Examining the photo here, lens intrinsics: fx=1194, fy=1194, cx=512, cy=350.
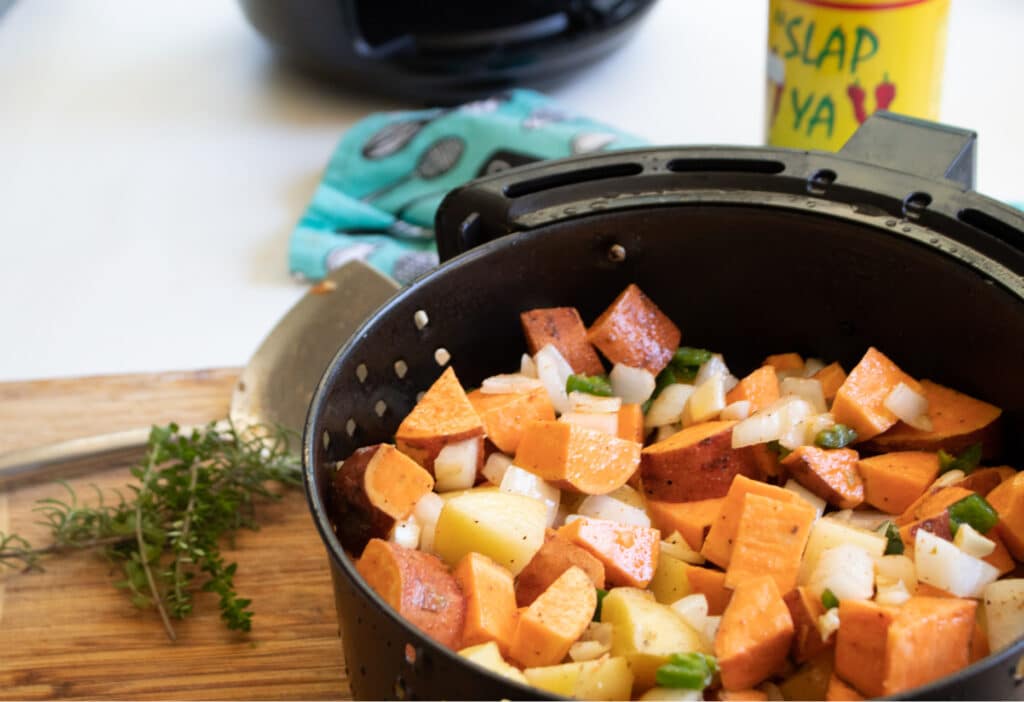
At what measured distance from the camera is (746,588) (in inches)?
34.8

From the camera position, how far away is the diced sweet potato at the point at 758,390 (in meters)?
1.14

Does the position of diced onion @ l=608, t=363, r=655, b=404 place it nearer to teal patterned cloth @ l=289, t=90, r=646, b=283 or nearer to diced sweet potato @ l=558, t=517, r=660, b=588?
diced sweet potato @ l=558, t=517, r=660, b=588

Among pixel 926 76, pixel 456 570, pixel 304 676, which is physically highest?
pixel 926 76

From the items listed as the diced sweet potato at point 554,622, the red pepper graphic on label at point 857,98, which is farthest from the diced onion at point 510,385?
the red pepper graphic on label at point 857,98

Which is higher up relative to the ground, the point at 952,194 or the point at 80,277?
the point at 952,194

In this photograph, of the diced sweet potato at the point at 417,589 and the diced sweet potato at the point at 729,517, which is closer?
the diced sweet potato at the point at 417,589

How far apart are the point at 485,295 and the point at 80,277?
0.96 metres

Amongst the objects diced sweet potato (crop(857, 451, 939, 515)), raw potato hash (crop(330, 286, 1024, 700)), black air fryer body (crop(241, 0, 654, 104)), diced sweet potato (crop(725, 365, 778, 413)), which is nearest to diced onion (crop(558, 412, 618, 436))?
raw potato hash (crop(330, 286, 1024, 700))

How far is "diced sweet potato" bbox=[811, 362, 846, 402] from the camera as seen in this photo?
116 cm

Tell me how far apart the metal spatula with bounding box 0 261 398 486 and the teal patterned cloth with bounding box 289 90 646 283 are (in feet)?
0.93

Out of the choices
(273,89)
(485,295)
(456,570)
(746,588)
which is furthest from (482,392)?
(273,89)

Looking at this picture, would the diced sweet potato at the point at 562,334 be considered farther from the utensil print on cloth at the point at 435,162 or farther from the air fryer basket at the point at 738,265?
the utensil print on cloth at the point at 435,162

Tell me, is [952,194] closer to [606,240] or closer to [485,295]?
[606,240]

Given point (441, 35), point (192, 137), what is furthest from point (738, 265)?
point (192, 137)
